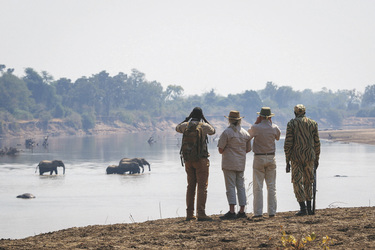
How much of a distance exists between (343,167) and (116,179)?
1542 centimetres

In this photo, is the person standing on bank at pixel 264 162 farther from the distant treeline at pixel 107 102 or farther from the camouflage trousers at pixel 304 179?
the distant treeline at pixel 107 102

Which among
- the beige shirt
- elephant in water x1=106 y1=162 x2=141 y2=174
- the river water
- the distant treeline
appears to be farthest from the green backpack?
the distant treeline

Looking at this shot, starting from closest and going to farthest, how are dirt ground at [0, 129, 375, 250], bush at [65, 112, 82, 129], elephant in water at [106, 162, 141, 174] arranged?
dirt ground at [0, 129, 375, 250] → elephant in water at [106, 162, 141, 174] → bush at [65, 112, 82, 129]

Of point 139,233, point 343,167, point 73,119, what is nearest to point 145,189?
point 343,167

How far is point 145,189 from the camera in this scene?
28297 mm

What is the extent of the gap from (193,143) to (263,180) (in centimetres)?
132

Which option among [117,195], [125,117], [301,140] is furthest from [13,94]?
[301,140]

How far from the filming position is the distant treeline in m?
128

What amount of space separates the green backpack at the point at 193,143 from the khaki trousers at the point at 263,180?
2.95 ft

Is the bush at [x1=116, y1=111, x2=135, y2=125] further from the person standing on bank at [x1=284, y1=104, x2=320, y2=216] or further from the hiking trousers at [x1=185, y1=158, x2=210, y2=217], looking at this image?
the person standing on bank at [x1=284, y1=104, x2=320, y2=216]

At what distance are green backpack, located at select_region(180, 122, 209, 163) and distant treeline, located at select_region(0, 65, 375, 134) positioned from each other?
106 meters

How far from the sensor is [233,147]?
382 inches

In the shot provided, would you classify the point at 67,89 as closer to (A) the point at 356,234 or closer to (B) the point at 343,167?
(B) the point at 343,167

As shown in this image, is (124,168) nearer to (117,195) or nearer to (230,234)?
(117,195)
